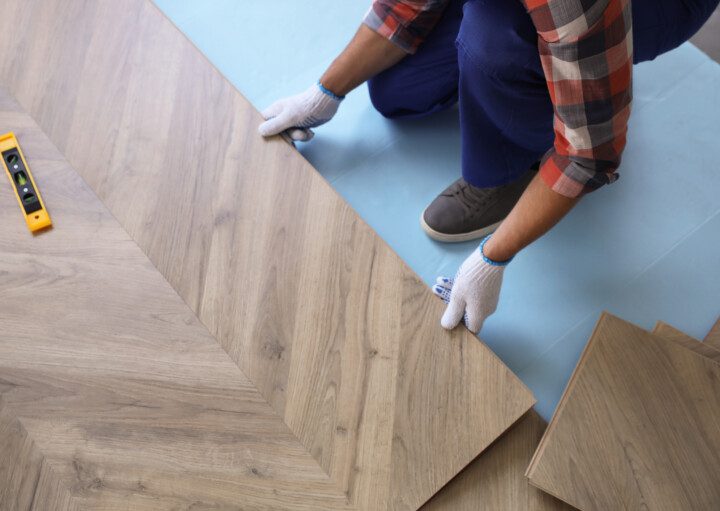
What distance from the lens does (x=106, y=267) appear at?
1.24 m

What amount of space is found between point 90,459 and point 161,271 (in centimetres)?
35

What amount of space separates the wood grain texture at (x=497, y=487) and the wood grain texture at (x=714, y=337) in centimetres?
48

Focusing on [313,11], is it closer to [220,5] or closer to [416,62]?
[220,5]

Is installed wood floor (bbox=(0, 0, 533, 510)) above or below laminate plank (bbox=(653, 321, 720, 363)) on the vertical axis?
above

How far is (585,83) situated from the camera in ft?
2.95

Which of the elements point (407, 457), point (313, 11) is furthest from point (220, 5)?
point (407, 457)

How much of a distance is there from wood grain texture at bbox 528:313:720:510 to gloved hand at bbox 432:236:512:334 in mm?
202

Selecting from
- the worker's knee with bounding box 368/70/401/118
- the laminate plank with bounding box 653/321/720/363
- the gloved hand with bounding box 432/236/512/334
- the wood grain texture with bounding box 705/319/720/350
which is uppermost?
the worker's knee with bounding box 368/70/401/118

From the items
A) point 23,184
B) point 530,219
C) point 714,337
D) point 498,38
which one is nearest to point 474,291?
point 530,219

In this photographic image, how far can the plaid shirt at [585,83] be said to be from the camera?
83cm

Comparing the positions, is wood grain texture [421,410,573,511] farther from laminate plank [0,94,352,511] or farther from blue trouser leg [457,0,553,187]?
blue trouser leg [457,0,553,187]

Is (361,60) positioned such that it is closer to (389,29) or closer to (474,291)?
(389,29)

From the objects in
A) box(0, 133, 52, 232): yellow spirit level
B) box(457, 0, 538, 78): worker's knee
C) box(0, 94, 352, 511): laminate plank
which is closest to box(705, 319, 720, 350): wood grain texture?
box(457, 0, 538, 78): worker's knee

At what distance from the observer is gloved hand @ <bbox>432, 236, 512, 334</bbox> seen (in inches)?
48.5
